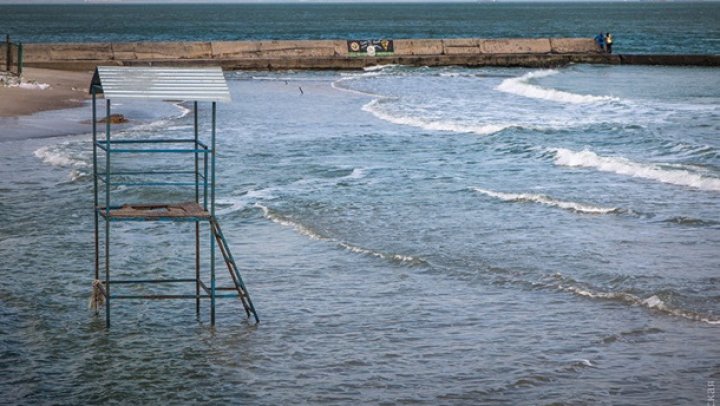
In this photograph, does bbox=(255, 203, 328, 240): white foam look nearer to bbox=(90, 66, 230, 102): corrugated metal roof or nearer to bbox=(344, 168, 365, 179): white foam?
bbox=(344, 168, 365, 179): white foam

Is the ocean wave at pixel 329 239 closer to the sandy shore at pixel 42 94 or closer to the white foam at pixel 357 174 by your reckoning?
the white foam at pixel 357 174

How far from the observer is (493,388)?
30.4 ft

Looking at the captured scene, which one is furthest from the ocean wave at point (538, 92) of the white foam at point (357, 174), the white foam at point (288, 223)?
the white foam at point (288, 223)

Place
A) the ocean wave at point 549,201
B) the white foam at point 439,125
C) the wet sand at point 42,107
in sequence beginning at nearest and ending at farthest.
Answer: the ocean wave at point 549,201
the wet sand at point 42,107
the white foam at point 439,125

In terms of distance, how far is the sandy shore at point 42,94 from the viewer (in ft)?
101

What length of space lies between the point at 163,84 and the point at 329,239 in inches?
211

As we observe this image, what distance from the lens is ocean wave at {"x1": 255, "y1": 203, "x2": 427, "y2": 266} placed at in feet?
45.3

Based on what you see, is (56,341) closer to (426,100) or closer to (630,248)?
(630,248)

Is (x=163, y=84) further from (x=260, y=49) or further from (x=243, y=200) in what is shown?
(x=260, y=49)

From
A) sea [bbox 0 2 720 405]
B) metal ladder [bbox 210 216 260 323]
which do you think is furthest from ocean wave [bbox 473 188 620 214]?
metal ladder [bbox 210 216 260 323]

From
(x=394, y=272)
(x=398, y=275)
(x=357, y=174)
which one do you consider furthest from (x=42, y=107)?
(x=398, y=275)

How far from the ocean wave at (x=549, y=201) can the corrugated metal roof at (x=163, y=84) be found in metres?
8.31

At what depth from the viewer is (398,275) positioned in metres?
13.1

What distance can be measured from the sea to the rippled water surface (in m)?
0.03
